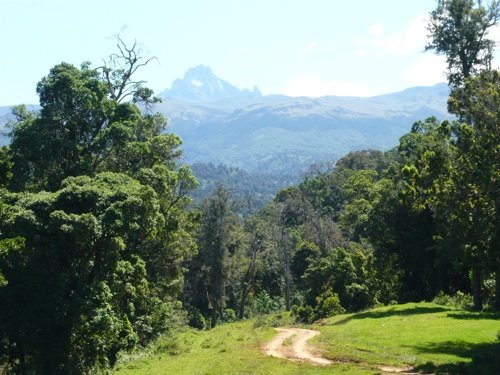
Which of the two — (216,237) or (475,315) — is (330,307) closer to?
(216,237)

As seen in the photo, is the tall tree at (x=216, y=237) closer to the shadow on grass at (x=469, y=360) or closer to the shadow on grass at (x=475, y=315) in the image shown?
the shadow on grass at (x=475, y=315)

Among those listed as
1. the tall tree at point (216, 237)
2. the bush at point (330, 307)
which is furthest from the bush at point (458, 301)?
the tall tree at point (216, 237)

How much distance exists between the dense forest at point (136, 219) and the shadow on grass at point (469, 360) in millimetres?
5330

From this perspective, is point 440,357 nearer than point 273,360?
Yes

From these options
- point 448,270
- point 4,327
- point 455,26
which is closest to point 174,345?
point 4,327

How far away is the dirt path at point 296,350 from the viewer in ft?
92.6

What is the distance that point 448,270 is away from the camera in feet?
160

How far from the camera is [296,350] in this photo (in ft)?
104

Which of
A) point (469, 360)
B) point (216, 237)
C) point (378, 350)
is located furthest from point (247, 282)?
point (469, 360)

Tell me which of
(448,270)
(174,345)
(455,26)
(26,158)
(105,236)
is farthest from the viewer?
(448,270)

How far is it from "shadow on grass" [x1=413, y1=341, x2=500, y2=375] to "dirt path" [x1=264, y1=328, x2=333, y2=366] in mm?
5086

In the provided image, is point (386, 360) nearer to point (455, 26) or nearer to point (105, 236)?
point (105, 236)

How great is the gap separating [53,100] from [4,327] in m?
15.2

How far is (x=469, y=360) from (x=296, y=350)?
11025 mm
